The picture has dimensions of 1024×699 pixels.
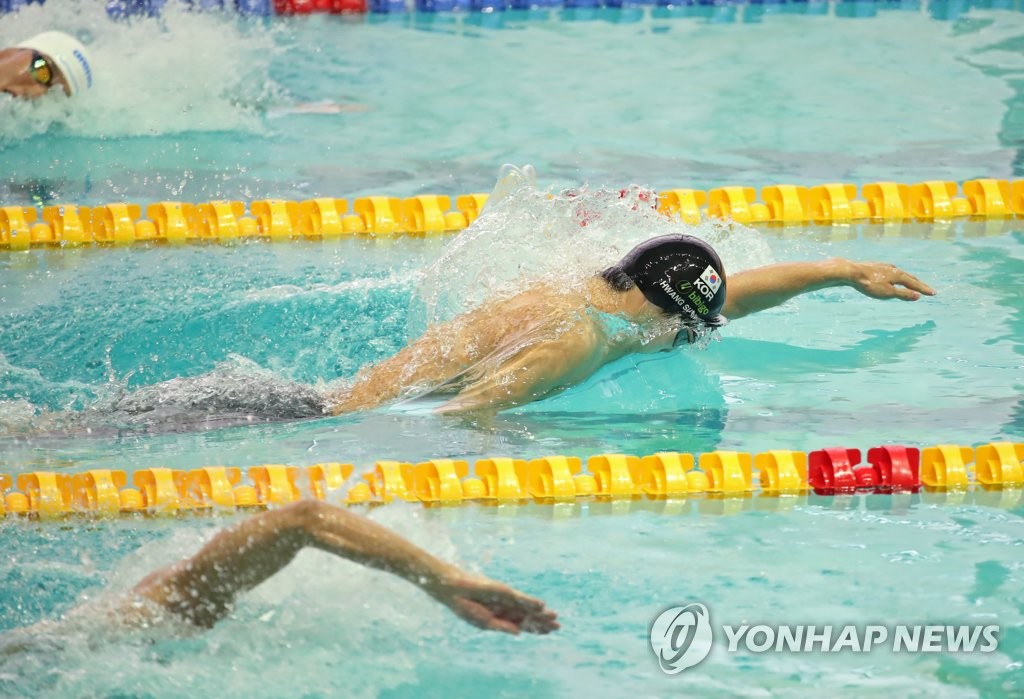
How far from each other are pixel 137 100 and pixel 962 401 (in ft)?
15.3

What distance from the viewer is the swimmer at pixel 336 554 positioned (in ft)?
8.52

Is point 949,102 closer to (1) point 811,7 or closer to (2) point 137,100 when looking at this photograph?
(1) point 811,7

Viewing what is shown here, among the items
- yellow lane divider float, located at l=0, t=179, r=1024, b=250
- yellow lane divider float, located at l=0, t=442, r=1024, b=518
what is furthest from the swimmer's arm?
yellow lane divider float, located at l=0, t=179, r=1024, b=250

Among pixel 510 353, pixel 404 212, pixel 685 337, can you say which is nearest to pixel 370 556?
pixel 510 353

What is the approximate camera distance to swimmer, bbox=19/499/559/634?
8.52 ft

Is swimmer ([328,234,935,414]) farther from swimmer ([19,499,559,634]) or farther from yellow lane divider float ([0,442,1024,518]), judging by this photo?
swimmer ([19,499,559,634])

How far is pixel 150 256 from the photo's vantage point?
18.4ft

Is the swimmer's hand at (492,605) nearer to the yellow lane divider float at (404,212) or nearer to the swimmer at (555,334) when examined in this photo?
the swimmer at (555,334)

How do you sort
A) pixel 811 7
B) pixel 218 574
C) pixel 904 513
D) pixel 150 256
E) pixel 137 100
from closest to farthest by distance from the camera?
pixel 218 574, pixel 904 513, pixel 150 256, pixel 137 100, pixel 811 7

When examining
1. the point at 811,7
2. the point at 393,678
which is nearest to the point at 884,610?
the point at 393,678

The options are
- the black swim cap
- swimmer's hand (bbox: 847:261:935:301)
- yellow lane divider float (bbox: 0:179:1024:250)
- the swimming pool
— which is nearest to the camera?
the swimming pool

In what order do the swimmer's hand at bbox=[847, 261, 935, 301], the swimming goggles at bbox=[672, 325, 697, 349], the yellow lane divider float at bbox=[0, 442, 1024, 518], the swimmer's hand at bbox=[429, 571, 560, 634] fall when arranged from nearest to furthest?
1. the swimmer's hand at bbox=[429, 571, 560, 634]
2. the yellow lane divider float at bbox=[0, 442, 1024, 518]
3. the swimming goggles at bbox=[672, 325, 697, 349]
4. the swimmer's hand at bbox=[847, 261, 935, 301]

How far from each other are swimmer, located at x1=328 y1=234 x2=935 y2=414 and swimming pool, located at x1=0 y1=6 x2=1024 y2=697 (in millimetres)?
117

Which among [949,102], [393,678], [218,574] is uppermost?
[949,102]
